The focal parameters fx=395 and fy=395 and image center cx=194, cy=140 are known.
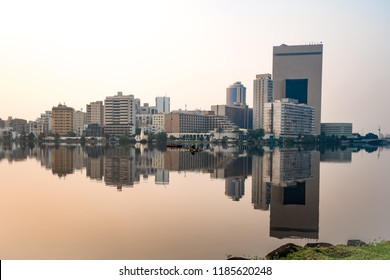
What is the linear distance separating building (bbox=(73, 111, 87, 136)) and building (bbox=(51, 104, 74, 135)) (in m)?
0.48

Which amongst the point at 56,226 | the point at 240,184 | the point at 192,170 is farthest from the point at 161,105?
the point at 56,226

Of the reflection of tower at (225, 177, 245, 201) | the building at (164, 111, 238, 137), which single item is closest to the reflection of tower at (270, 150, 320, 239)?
the reflection of tower at (225, 177, 245, 201)

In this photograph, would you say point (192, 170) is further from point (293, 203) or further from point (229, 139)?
point (229, 139)

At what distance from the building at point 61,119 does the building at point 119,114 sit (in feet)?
14.5

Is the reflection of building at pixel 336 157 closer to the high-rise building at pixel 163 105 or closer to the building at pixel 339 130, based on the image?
the building at pixel 339 130

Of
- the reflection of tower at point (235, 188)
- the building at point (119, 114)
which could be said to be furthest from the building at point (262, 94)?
the reflection of tower at point (235, 188)

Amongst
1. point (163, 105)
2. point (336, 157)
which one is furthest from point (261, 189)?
point (163, 105)

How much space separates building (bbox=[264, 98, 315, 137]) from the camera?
60.5 m

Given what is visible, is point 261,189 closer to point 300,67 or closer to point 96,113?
point 300,67

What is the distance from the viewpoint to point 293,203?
34.3 feet

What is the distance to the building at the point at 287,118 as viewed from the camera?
60469mm

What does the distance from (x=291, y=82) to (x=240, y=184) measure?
4666cm

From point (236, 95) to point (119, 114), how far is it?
1720 centimetres

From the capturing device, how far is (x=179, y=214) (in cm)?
894
